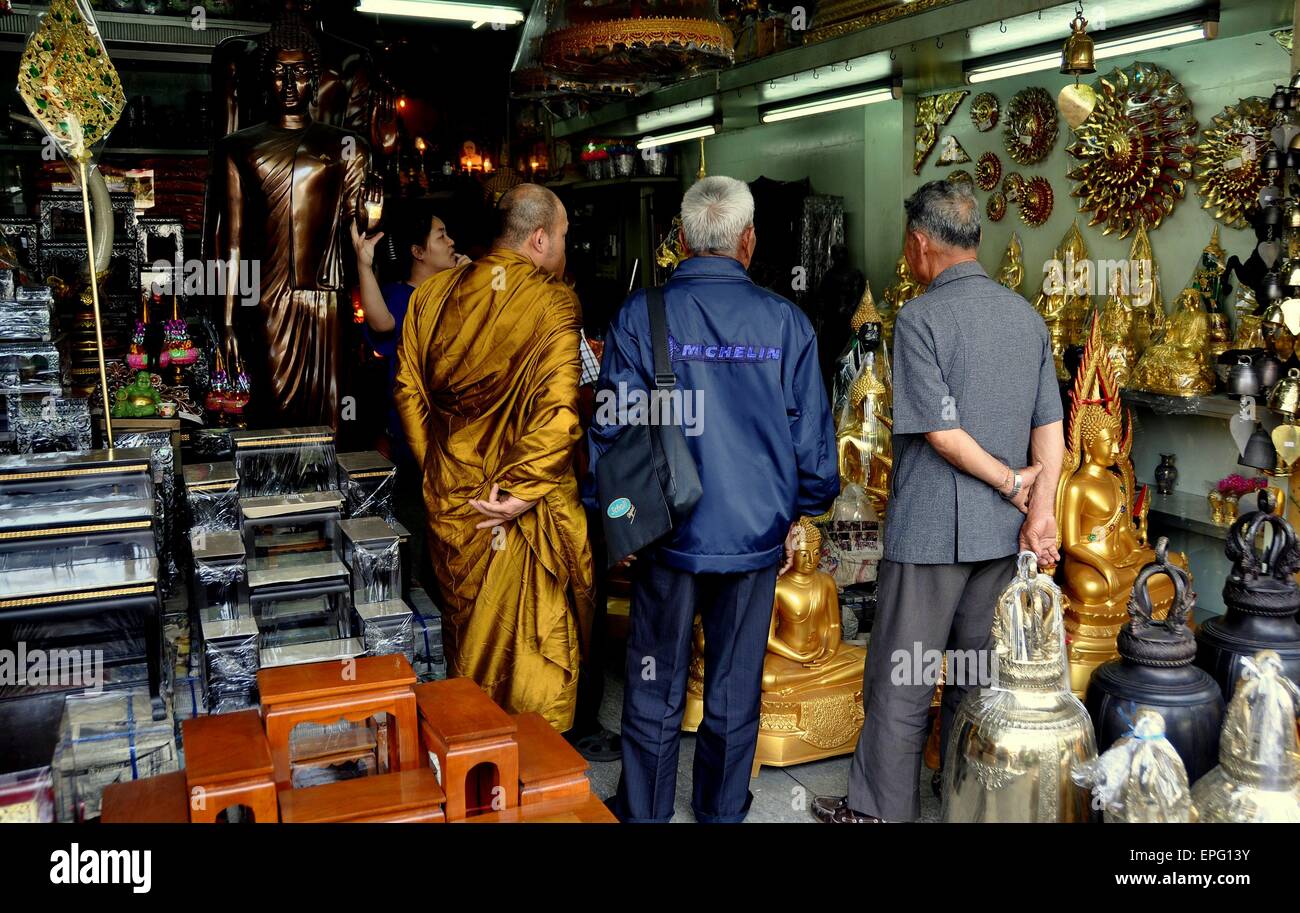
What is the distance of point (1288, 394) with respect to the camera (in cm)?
284

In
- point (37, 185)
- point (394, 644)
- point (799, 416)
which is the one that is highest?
point (37, 185)

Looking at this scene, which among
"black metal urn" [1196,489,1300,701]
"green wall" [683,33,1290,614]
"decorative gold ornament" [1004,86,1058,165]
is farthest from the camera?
"decorative gold ornament" [1004,86,1058,165]

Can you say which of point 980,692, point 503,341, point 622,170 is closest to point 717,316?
point 503,341

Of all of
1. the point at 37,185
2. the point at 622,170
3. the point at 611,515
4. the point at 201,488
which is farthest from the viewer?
the point at 622,170

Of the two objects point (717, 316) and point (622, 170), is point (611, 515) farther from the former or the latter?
point (622, 170)

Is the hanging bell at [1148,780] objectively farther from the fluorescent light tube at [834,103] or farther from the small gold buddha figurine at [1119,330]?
the fluorescent light tube at [834,103]

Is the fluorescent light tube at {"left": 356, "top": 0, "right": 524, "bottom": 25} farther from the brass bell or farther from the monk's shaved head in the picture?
the brass bell

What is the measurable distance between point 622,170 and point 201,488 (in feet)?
17.5

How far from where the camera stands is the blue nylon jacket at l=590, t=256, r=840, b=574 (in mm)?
2416

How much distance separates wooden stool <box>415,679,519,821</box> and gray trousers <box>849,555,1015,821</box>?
1012mm

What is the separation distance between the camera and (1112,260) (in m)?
4.43

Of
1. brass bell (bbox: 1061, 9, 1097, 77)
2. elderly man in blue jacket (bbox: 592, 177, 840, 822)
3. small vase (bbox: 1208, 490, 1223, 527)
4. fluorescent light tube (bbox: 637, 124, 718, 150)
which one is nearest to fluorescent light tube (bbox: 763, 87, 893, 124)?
fluorescent light tube (bbox: 637, 124, 718, 150)

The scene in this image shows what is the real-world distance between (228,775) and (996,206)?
14.2 ft

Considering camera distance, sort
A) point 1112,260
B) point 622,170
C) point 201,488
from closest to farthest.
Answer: point 201,488
point 1112,260
point 622,170
